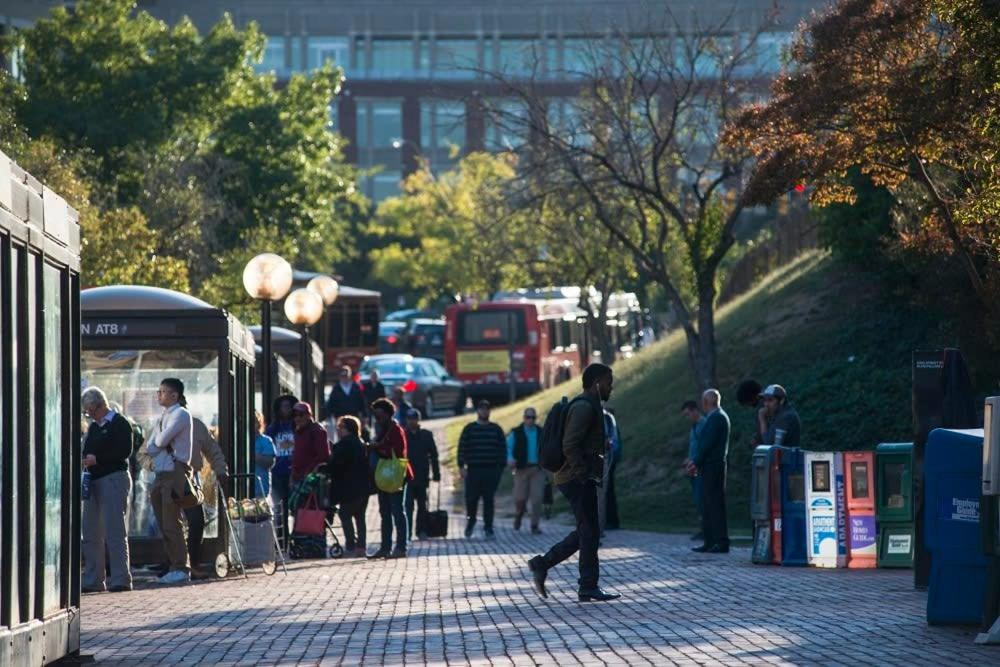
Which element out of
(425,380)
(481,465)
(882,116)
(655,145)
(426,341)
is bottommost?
(481,465)

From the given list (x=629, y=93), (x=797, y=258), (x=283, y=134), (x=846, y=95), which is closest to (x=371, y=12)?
(x=283, y=134)

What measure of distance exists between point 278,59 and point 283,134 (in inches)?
1692

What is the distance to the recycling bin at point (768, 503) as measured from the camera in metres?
19.0

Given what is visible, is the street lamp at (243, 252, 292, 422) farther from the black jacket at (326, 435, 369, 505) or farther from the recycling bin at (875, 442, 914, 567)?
the recycling bin at (875, 442, 914, 567)

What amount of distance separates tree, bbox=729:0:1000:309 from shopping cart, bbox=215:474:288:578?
6097 mm

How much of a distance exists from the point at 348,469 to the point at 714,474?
12.5ft

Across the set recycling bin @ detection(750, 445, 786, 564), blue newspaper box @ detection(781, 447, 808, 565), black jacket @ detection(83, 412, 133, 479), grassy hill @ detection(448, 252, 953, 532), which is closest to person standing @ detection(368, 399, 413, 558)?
recycling bin @ detection(750, 445, 786, 564)

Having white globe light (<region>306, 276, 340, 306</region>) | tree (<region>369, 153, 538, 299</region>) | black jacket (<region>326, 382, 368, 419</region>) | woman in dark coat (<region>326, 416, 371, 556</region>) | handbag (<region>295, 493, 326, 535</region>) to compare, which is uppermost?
tree (<region>369, 153, 538, 299</region>)

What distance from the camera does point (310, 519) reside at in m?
20.9

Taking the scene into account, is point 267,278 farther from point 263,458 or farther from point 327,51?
point 327,51

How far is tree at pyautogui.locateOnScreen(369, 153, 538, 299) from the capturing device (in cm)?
6712

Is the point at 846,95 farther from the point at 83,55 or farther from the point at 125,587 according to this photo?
the point at 83,55

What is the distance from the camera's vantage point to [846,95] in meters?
19.4

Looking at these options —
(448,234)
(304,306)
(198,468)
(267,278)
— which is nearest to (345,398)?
(304,306)
